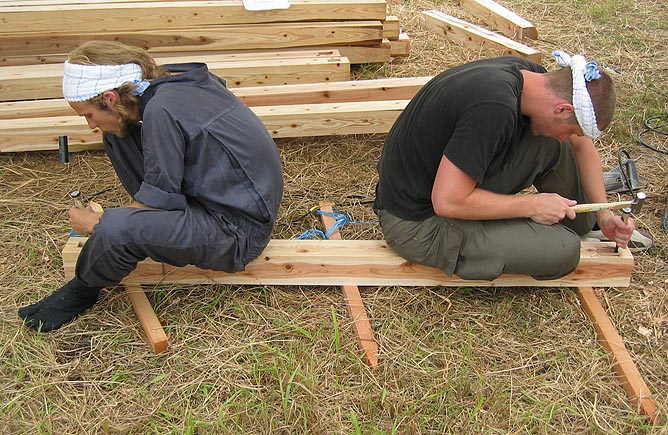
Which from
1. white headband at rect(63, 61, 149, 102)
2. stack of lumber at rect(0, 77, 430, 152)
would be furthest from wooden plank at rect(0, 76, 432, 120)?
white headband at rect(63, 61, 149, 102)

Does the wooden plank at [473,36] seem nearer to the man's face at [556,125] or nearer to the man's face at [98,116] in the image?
the man's face at [556,125]

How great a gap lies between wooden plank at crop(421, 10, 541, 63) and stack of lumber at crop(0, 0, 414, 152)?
767mm

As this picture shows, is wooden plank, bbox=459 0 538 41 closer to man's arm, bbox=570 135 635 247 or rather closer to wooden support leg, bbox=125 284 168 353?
man's arm, bbox=570 135 635 247

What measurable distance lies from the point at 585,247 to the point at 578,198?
24 cm

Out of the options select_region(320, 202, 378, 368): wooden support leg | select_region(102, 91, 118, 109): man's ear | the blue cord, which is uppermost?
select_region(102, 91, 118, 109): man's ear

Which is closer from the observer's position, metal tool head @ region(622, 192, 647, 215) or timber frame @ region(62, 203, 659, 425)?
metal tool head @ region(622, 192, 647, 215)

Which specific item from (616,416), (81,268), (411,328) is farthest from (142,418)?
(616,416)

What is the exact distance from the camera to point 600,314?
2992 mm

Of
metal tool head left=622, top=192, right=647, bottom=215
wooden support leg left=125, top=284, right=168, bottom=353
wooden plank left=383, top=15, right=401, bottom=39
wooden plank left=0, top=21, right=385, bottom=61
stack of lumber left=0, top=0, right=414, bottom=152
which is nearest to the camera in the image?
wooden support leg left=125, top=284, right=168, bottom=353

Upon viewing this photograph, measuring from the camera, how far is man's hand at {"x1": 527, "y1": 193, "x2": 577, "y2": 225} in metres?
2.79

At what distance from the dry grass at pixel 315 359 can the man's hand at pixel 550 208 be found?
0.50 m

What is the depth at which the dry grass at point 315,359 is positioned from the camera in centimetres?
250

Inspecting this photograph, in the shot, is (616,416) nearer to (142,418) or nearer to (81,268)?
(142,418)

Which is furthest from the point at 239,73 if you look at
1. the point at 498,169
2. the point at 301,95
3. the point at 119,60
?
the point at 498,169
